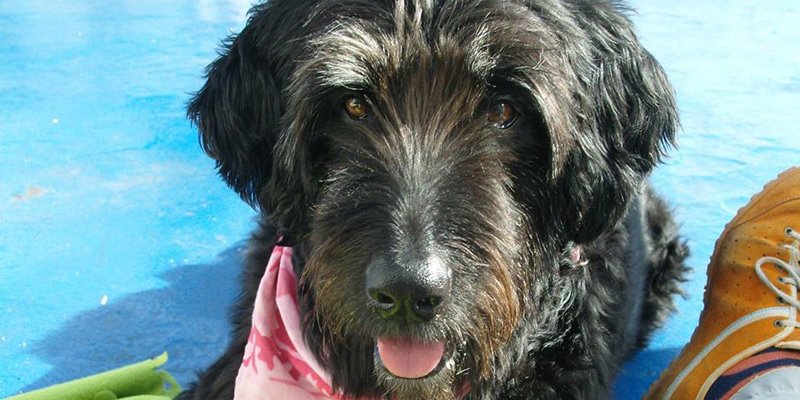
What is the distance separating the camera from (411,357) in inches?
82.4

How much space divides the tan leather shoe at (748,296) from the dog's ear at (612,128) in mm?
687

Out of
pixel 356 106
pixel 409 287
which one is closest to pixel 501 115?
pixel 356 106

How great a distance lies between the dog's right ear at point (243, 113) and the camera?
2.42m

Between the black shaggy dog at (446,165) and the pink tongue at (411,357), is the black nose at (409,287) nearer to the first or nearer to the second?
the black shaggy dog at (446,165)

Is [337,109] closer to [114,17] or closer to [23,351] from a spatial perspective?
[23,351]

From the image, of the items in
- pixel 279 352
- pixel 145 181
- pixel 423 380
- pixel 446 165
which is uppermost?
pixel 446 165

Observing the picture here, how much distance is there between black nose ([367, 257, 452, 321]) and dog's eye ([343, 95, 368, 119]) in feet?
1.62

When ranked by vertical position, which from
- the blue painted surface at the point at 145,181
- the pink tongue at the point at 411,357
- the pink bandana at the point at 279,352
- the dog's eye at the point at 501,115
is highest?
the dog's eye at the point at 501,115

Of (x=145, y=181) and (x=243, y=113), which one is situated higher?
(x=243, y=113)

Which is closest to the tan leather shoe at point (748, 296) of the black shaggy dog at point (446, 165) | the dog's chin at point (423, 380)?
the black shaggy dog at point (446, 165)

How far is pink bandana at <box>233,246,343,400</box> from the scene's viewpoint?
8.30ft

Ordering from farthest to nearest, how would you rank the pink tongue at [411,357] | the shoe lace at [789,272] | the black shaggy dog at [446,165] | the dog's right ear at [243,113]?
the shoe lace at [789,272] < the dog's right ear at [243,113] < the pink tongue at [411,357] < the black shaggy dog at [446,165]

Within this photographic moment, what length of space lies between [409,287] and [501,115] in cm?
63

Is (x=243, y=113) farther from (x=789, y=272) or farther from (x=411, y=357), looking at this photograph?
(x=789, y=272)
